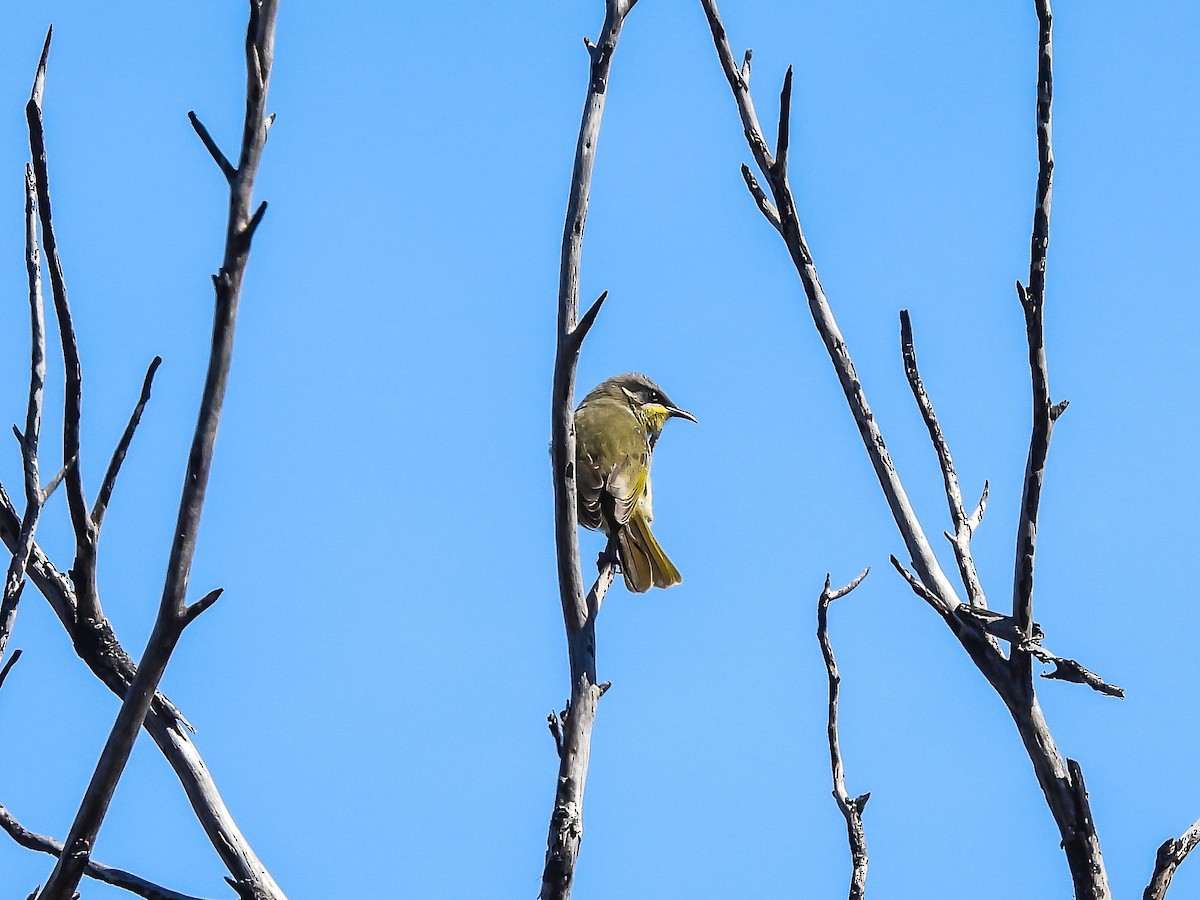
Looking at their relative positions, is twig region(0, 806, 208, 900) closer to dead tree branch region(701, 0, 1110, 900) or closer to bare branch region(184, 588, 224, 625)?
bare branch region(184, 588, 224, 625)

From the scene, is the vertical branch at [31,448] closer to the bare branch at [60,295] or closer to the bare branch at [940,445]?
the bare branch at [60,295]

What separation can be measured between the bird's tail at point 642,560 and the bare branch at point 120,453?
4.36 meters

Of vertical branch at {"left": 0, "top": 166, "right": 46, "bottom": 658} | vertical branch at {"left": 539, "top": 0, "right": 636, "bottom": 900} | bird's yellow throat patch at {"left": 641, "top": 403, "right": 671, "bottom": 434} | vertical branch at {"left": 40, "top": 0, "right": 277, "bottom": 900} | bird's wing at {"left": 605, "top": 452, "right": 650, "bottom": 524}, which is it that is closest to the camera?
vertical branch at {"left": 40, "top": 0, "right": 277, "bottom": 900}

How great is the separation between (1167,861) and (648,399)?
719 cm

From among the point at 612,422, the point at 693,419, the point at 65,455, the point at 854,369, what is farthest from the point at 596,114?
the point at 693,419

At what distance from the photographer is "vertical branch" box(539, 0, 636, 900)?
3443 millimetres

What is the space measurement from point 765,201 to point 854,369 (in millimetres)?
597

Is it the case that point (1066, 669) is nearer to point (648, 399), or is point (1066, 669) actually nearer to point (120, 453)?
point (120, 453)

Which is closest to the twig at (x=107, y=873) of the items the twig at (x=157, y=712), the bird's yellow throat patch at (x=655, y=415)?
the twig at (x=157, y=712)

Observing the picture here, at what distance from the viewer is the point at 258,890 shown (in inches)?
134

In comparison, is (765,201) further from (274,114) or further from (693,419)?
(693,419)

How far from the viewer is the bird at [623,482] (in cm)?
763

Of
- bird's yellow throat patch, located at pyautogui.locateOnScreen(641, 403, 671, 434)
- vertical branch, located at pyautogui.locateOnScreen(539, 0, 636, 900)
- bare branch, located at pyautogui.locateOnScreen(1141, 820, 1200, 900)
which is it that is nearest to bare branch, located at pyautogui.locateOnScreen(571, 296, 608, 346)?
vertical branch, located at pyautogui.locateOnScreen(539, 0, 636, 900)

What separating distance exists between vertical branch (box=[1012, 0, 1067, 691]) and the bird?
4.07 meters
